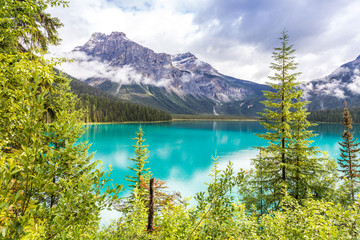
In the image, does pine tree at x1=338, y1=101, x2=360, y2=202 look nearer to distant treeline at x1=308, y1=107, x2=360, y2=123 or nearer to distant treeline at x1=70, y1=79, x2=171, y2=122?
distant treeline at x1=70, y1=79, x2=171, y2=122

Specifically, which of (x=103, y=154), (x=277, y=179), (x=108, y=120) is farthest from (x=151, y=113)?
(x=277, y=179)

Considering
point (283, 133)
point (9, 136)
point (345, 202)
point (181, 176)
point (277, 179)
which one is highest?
point (9, 136)

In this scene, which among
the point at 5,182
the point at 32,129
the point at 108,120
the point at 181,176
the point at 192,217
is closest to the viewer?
the point at 5,182

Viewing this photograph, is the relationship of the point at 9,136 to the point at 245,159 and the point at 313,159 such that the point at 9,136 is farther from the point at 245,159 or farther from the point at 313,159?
the point at 245,159

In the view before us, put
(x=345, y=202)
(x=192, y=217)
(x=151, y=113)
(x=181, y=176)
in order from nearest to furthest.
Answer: (x=192, y=217), (x=345, y=202), (x=181, y=176), (x=151, y=113)

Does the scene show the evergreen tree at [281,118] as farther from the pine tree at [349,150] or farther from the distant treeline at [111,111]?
the distant treeline at [111,111]

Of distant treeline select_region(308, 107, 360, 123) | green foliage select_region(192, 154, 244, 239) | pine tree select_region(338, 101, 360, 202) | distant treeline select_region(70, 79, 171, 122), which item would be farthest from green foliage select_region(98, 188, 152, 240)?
distant treeline select_region(308, 107, 360, 123)

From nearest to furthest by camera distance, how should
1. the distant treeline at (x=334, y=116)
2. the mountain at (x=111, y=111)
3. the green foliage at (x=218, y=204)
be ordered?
1. the green foliage at (x=218, y=204)
2. the mountain at (x=111, y=111)
3. the distant treeline at (x=334, y=116)

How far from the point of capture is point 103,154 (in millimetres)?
40750

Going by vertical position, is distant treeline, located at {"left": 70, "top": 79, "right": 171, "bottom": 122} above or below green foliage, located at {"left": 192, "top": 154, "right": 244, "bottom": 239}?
above

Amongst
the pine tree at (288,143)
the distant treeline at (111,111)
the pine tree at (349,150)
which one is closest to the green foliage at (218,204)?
the pine tree at (288,143)

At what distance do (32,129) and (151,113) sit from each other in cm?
14838

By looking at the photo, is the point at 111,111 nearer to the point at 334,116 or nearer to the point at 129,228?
the point at 129,228

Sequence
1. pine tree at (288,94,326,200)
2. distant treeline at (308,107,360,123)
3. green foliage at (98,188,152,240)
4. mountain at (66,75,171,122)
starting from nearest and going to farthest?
green foliage at (98,188,152,240) → pine tree at (288,94,326,200) → mountain at (66,75,171,122) → distant treeline at (308,107,360,123)
